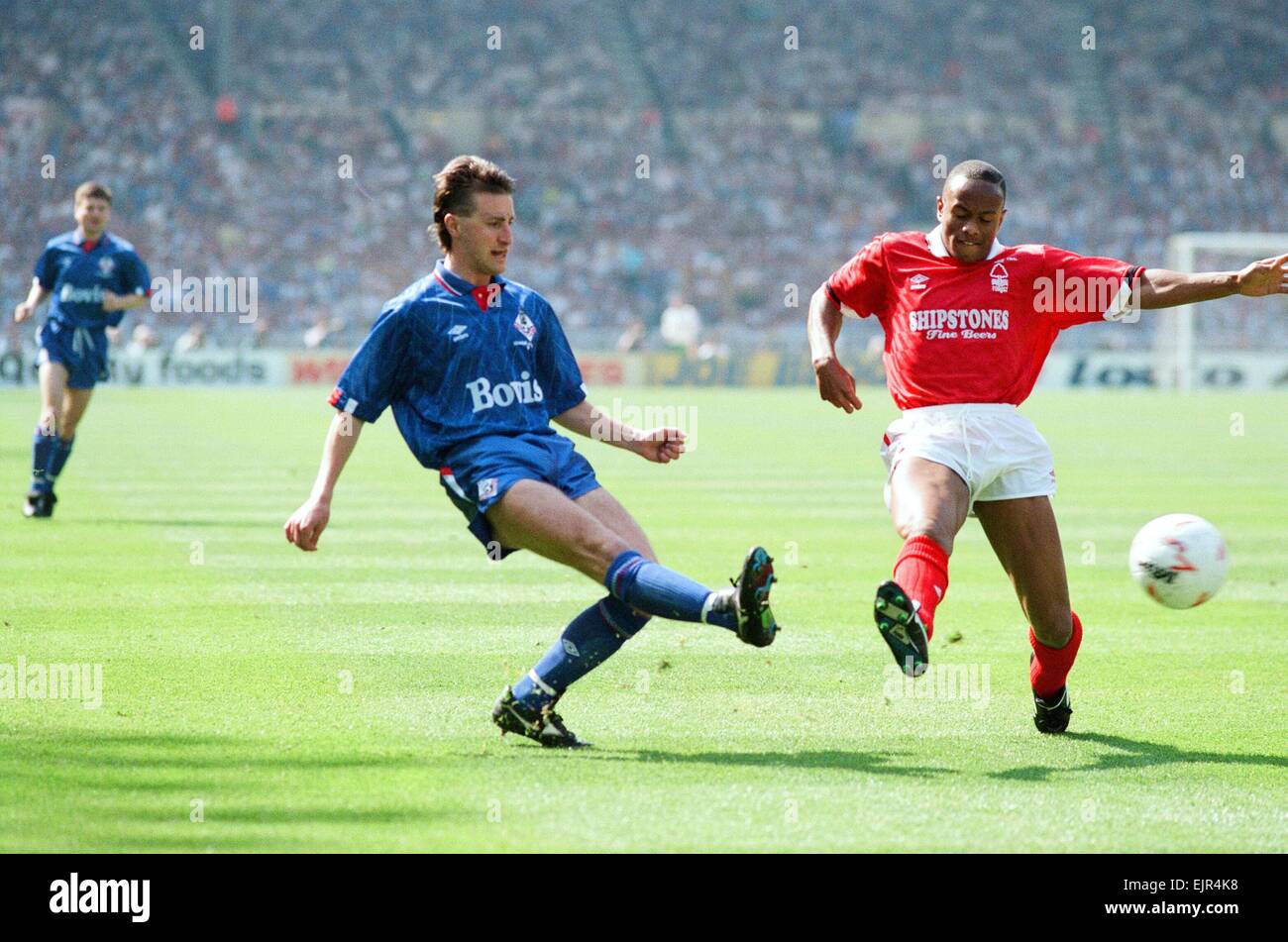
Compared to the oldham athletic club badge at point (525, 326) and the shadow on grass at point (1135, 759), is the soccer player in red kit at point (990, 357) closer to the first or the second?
the shadow on grass at point (1135, 759)

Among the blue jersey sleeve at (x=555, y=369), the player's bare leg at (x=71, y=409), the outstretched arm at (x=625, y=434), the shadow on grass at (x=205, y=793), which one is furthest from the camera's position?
the player's bare leg at (x=71, y=409)

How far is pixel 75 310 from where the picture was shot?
48.3ft

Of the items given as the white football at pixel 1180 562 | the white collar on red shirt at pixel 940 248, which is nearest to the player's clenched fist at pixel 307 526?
the white collar on red shirt at pixel 940 248

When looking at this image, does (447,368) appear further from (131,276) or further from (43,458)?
(131,276)

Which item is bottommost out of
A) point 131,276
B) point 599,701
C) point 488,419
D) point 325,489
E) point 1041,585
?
Result: point 599,701

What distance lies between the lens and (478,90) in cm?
4906

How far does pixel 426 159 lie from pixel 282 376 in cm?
798

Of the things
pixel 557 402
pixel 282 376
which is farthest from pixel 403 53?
pixel 557 402

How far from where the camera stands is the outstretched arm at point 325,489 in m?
6.00

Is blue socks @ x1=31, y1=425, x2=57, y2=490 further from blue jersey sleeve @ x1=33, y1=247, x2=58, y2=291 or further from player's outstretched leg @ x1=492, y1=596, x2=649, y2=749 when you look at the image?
player's outstretched leg @ x1=492, y1=596, x2=649, y2=749

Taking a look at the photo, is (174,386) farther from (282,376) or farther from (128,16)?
(128,16)

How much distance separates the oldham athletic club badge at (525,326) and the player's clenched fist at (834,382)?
106 cm

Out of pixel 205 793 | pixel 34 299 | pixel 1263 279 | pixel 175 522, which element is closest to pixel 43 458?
pixel 175 522

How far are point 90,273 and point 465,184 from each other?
30.6ft
